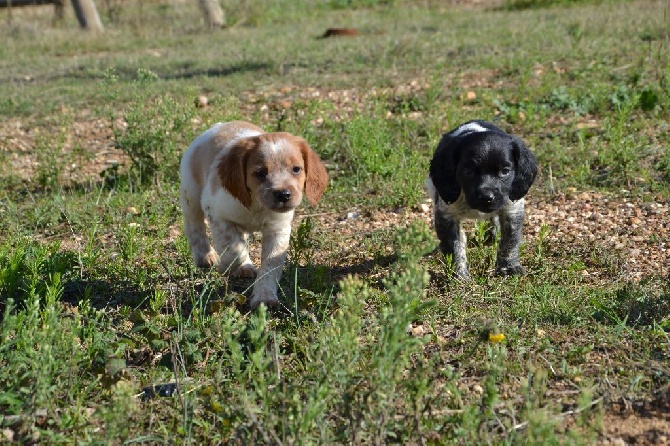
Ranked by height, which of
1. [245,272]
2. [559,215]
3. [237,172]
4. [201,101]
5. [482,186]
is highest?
[237,172]

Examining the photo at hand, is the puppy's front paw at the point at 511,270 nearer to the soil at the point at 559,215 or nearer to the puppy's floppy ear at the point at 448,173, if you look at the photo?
the soil at the point at 559,215

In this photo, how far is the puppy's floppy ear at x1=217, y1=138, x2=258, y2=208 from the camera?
529 cm

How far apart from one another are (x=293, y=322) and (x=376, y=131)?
349 cm

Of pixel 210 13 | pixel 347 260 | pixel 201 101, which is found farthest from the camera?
pixel 210 13

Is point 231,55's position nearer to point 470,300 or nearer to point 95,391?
point 470,300

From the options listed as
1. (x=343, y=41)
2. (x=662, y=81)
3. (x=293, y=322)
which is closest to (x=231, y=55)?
(x=343, y=41)

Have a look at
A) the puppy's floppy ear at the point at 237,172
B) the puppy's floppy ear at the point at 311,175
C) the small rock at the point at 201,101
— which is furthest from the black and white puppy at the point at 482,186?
the small rock at the point at 201,101

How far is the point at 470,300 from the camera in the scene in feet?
17.2

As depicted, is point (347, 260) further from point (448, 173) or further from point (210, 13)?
point (210, 13)

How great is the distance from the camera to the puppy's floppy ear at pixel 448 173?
18.3 feet

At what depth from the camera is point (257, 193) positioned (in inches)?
207

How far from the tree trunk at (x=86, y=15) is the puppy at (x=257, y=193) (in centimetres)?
1115

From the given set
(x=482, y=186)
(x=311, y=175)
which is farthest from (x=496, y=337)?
(x=311, y=175)

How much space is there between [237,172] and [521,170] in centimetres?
175
